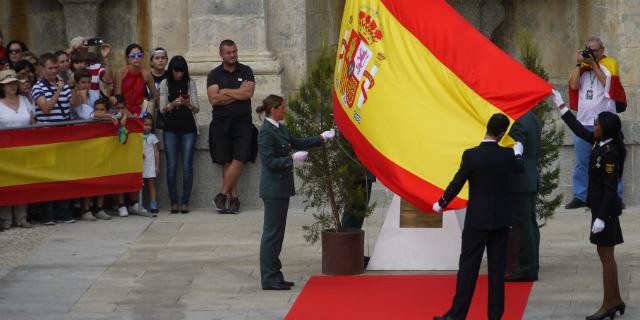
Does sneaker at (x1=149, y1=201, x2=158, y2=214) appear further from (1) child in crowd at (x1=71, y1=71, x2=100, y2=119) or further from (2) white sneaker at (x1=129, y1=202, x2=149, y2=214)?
(1) child in crowd at (x1=71, y1=71, x2=100, y2=119)

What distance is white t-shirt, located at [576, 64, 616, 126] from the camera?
1728cm

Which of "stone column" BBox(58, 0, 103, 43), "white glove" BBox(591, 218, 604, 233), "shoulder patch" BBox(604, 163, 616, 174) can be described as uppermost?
"stone column" BBox(58, 0, 103, 43)

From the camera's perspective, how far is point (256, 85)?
18.4 m

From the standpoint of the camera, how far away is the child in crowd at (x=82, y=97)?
17.1 metres

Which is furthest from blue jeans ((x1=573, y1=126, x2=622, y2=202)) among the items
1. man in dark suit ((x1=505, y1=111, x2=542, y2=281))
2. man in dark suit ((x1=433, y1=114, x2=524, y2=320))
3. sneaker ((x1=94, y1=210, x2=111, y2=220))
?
man in dark suit ((x1=433, y1=114, x2=524, y2=320))

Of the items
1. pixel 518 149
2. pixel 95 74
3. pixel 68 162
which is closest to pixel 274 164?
pixel 518 149

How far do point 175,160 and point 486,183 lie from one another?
7225 millimetres

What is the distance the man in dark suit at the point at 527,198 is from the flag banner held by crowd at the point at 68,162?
5.75 m

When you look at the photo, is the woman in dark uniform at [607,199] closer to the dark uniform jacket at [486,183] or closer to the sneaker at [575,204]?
the dark uniform jacket at [486,183]

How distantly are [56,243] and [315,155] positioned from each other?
3.44 metres

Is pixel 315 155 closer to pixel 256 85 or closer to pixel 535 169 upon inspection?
pixel 535 169

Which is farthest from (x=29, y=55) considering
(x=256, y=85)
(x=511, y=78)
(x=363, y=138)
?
(x=511, y=78)

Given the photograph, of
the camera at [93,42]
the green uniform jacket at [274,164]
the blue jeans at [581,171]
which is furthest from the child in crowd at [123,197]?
the blue jeans at [581,171]

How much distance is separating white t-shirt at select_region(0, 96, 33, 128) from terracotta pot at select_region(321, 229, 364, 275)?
4475 mm
